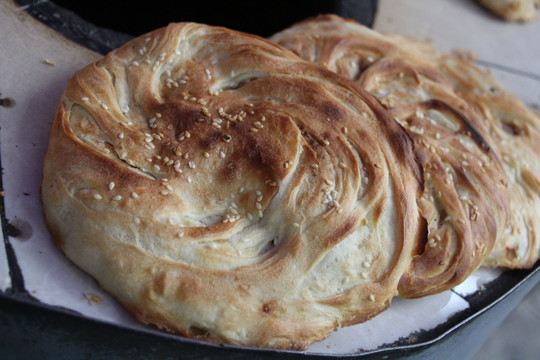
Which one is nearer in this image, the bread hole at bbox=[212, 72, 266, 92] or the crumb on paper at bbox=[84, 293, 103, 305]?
the crumb on paper at bbox=[84, 293, 103, 305]

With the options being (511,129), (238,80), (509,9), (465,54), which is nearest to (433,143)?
(511,129)

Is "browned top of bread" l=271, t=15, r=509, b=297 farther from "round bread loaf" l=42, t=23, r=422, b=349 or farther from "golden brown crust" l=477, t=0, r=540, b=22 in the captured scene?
"golden brown crust" l=477, t=0, r=540, b=22

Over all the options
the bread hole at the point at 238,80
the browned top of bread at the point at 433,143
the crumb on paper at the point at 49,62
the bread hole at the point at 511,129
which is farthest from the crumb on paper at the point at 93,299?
the bread hole at the point at 511,129

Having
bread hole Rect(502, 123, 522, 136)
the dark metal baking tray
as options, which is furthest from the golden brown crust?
the dark metal baking tray

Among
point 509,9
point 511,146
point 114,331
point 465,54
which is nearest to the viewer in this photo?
point 114,331

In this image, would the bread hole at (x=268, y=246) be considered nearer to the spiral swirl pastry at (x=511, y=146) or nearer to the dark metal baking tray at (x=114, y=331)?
the dark metal baking tray at (x=114, y=331)

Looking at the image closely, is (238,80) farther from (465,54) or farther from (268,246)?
(465,54)
